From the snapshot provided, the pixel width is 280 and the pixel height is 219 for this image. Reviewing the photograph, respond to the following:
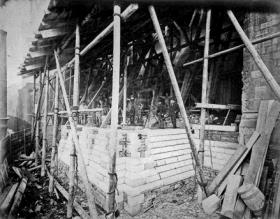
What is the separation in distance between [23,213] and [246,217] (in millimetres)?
5040

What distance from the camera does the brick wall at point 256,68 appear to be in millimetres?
4078

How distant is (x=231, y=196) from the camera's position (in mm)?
3277

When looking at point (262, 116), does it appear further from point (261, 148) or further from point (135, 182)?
point (135, 182)

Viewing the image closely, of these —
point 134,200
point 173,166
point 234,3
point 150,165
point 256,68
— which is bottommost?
point 134,200

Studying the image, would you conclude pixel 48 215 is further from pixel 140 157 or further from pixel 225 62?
pixel 225 62

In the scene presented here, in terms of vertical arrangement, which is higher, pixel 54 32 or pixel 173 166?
pixel 54 32

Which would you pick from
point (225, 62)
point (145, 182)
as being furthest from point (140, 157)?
point (225, 62)

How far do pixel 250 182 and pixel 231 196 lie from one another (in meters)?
0.43

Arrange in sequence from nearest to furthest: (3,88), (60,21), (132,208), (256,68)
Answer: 1. (60,21)
2. (132,208)
3. (256,68)
4. (3,88)

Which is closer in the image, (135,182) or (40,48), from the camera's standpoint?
(135,182)

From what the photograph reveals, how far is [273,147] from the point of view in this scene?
3.78 metres

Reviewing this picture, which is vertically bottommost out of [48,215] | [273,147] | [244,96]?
[48,215]

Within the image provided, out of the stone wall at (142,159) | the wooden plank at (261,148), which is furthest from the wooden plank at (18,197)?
the wooden plank at (261,148)

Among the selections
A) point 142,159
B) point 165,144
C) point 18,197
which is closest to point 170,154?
point 165,144
